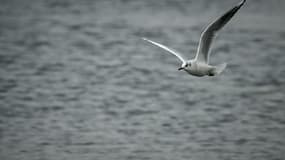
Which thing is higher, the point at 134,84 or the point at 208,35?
the point at 208,35

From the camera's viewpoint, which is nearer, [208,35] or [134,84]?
[208,35]

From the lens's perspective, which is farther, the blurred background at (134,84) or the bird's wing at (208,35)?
the blurred background at (134,84)

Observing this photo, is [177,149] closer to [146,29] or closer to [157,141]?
[157,141]

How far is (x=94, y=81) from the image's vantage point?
2086cm

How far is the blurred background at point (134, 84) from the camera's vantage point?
50.8 feet

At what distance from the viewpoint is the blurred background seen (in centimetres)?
1549

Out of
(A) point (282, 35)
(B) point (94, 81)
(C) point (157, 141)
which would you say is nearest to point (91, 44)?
(B) point (94, 81)

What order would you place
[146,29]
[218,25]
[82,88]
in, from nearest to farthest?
[218,25]
[82,88]
[146,29]

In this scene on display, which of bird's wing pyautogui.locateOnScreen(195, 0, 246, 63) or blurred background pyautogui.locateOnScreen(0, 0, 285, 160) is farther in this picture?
blurred background pyautogui.locateOnScreen(0, 0, 285, 160)

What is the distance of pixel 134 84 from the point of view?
2028 cm

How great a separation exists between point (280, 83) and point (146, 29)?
21.5ft

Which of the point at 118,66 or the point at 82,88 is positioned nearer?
the point at 82,88

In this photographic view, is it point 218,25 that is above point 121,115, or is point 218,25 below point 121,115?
above

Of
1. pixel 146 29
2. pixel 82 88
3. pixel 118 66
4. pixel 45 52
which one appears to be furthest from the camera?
pixel 146 29
